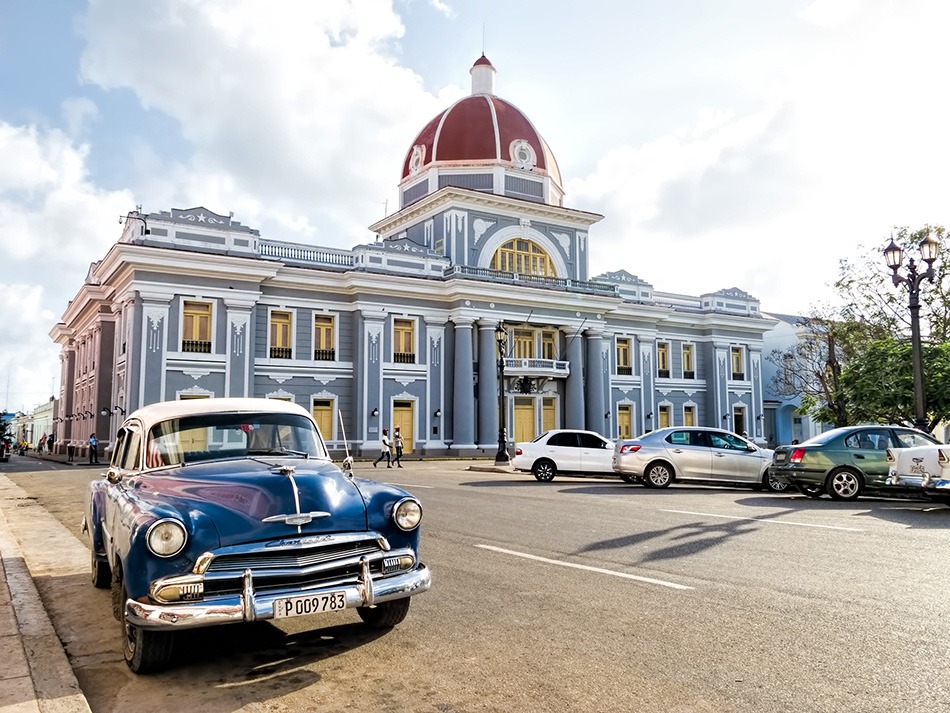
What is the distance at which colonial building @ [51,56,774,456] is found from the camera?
32.9 metres

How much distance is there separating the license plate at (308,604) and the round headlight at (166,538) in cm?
68

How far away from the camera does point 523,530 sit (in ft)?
34.1

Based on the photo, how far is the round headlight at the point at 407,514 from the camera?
5301mm

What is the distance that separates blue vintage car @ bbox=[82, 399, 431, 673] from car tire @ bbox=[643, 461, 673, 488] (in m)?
14.0

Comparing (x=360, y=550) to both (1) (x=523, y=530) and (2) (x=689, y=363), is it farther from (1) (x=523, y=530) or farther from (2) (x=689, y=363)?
(2) (x=689, y=363)

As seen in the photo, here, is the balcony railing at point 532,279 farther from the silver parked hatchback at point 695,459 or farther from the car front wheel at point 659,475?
the car front wheel at point 659,475

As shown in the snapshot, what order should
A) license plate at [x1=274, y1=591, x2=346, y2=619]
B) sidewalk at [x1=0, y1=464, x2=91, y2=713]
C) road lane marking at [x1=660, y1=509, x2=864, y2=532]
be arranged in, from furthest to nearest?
road lane marking at [x1=660, y1=509, x2=864, y2=532], license plate at [x1=274, y1=591, x2=346, y2=619], sidewalk at [x1=0, y1=464, x2=91, y2=713]

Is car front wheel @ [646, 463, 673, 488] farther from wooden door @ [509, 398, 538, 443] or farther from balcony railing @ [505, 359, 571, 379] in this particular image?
wooden door @ [509, 398, 538, 443]

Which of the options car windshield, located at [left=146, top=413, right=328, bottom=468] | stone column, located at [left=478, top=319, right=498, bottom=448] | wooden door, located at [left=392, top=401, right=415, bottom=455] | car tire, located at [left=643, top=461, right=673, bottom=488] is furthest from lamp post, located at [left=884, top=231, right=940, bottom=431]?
wooden door, located at [left=392, top=401, right=415, bottom=455]

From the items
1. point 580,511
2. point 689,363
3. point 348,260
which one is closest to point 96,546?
point 580,511

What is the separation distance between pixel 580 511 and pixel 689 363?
38.5m

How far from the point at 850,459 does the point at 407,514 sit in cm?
1206

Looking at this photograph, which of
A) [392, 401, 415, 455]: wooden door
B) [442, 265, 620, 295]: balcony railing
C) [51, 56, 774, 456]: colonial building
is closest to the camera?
[51, 56, 774, 456]: colonial building

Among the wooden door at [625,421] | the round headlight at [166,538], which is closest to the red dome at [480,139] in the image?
the wooden door at [625,421]
